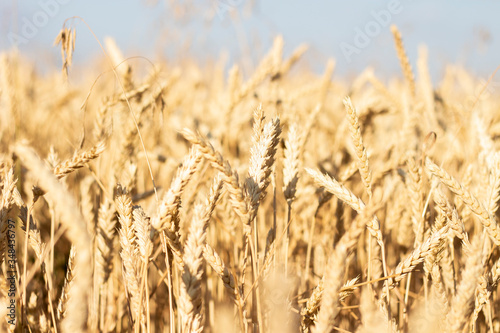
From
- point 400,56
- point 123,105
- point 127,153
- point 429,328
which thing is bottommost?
point 429,328

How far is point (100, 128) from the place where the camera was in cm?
131

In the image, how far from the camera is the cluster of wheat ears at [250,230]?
66cm

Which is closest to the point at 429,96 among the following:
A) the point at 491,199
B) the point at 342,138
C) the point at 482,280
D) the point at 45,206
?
the point at 342,138

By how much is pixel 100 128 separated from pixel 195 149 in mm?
699

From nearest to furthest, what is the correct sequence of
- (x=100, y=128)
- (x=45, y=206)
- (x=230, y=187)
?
(x=230, y=187) → (x=100, y=128) → (x=45, y=206)

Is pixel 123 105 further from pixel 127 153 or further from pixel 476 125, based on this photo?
pixel 476 125

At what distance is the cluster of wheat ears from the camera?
2.15 feet

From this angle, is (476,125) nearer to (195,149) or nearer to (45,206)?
(195,149)

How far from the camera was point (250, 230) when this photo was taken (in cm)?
77

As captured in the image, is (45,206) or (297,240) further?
(45,206)

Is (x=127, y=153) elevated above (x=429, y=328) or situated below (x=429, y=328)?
above

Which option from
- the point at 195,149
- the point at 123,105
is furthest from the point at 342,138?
the point at 195,149

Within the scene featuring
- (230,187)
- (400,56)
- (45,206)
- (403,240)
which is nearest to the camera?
(230,187)

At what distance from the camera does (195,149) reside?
72 cm
